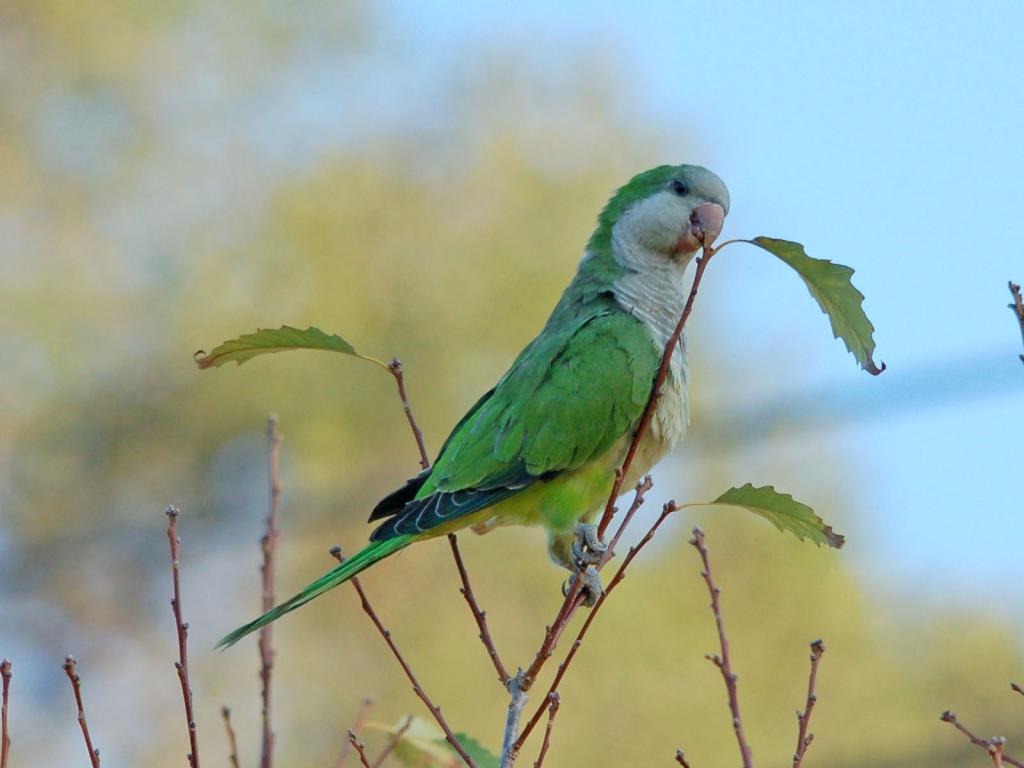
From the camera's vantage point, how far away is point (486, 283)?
14.3 m

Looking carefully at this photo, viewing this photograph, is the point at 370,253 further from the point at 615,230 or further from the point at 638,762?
the point at 615,230

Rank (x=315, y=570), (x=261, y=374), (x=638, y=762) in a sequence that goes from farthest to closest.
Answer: (x=261, y=374) < (x=315, y=570) < (x=638, y=762)

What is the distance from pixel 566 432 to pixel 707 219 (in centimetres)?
75

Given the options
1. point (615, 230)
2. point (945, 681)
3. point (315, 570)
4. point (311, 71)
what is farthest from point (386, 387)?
point (615, 230)

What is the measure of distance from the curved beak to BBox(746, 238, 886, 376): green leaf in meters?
1.01

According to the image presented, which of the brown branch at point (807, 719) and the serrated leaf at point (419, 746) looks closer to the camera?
the brown branch at point (807, 719)

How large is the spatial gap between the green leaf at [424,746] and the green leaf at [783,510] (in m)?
0.74

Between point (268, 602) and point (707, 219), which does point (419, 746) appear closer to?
point (268, 602)

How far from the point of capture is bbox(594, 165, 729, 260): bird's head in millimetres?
3506

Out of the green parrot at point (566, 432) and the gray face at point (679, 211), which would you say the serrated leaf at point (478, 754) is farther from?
the gray face at point (679, 211)

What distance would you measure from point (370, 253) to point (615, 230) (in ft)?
36.5

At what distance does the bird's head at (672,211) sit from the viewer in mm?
3506

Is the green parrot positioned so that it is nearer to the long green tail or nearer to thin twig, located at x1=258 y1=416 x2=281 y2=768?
the long green tail

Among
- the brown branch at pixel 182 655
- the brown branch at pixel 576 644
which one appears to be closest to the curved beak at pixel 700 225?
the brown branch at pixel 576 644
